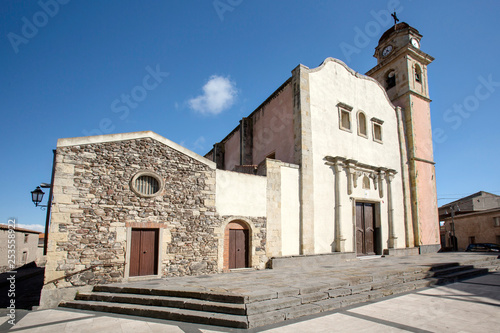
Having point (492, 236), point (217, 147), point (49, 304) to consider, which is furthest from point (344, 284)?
point (492, 236)

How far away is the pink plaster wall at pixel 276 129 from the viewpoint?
46.2 feet

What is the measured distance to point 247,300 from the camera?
5812 millimetres

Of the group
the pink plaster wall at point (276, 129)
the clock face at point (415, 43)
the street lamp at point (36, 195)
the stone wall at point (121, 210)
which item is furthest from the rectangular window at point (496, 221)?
the street lamp at point (36, 195)

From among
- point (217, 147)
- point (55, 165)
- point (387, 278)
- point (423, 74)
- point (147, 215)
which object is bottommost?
point (387, 278)

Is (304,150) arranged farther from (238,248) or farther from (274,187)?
(238,248)

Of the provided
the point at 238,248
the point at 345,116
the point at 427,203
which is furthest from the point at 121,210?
the point at 427,203

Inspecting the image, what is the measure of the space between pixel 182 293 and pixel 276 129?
1020 cm

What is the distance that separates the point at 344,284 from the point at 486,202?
132ft

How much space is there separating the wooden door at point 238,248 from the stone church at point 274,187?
4 centimetres

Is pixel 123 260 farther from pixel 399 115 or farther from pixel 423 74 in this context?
pixel 423 74

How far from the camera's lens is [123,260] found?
8984mm

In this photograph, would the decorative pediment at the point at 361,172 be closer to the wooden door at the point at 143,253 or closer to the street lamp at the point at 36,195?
the wooden door at the point at 143,253

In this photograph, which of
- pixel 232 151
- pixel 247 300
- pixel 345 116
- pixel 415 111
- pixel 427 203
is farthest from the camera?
pixel 232 151

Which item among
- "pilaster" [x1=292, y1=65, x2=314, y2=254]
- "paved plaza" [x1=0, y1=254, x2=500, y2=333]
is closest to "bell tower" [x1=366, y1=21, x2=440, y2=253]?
"pilaster" [x1=292, y1=65, x2=314, y2=254]
